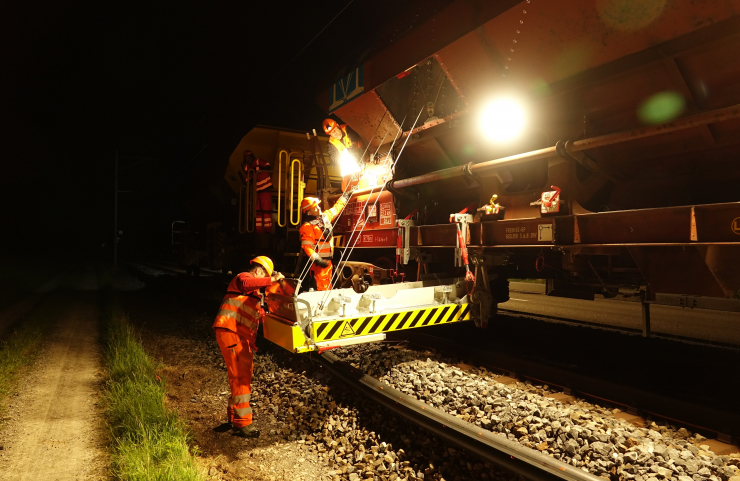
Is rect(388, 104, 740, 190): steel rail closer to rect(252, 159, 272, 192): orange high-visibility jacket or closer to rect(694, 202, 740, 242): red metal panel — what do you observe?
rect(694, 202, 740, 242): red metal panel

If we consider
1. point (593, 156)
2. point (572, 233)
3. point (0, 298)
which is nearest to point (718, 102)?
point (593, 156)

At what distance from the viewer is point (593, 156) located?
4.36 meters

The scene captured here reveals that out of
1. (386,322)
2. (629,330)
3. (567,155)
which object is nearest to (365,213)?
(386,322)

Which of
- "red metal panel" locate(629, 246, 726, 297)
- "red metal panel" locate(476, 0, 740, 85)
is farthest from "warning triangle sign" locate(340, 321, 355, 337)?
"red metal panel" locate(476, 0, 740, 85)

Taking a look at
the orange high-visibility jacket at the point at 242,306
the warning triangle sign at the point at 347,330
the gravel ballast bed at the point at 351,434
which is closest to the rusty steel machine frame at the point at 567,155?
the warning triangle sign at the point at 347,330

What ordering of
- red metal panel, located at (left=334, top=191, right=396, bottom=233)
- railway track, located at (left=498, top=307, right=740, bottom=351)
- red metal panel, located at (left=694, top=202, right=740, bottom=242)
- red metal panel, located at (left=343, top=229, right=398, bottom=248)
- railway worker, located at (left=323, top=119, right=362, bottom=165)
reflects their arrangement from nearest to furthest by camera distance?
red metal panel, located at (left=694, top=202, right=740, bottom=242) < railway track, located at (left=498, top=307, right=740, bottom=351) < red metal panel, located at (left=343, top=229, right=398, bottom=248) < red metal panel, located at (left=334, top=191, right=396, bottom=233) < railway worker, located at (left=323, top=119, right=362, bottom=165)

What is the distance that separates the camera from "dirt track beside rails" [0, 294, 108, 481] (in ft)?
9.75

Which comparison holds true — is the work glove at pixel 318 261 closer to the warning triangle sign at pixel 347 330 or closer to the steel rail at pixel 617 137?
the steel rail at pixel 617 137

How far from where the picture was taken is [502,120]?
486 centimetres

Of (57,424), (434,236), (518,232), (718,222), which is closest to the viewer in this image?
(718,222)

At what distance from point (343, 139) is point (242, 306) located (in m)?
3.80

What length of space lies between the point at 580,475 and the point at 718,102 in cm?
328

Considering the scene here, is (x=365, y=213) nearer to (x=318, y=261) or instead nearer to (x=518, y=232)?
(x=318, y=261)

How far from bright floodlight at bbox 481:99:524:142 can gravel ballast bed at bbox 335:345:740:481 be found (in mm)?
2726
